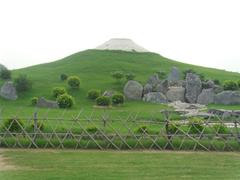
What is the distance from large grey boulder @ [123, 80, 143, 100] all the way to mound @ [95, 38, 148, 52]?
26.2m

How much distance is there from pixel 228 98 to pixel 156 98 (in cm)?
765

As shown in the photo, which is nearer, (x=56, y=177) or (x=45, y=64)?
(x=56, y=177)

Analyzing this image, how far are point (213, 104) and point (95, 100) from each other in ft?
40.8

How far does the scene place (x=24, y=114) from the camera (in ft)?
125

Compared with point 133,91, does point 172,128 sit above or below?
Result: above

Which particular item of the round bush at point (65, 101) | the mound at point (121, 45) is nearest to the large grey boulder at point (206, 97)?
the round bush at point (65, 101)

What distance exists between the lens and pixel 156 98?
4800 centimetres

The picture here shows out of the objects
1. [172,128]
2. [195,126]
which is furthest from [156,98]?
[172,128]

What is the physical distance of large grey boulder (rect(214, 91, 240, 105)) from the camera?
47.7m

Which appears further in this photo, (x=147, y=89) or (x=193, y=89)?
(x=147, y=89)

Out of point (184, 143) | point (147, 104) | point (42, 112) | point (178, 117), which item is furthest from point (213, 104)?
point (184, 143)

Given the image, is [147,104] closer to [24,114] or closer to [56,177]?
[24,114]

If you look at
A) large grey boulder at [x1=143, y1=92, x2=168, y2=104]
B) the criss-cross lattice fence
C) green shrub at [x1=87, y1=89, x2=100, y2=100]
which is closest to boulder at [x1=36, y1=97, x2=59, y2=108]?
green shrub at [x1=87, y1=89, x2=100, y2=100]

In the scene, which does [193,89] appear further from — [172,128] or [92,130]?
[92,130]
